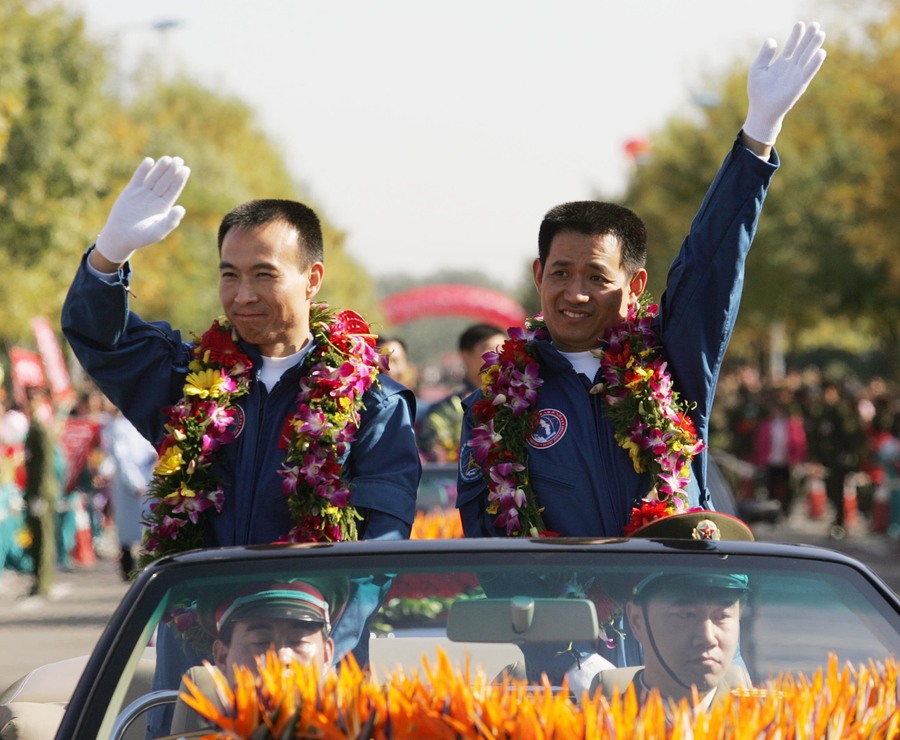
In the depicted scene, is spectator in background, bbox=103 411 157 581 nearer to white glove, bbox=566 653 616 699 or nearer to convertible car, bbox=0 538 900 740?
convertible car, bbox=0 538 900 740

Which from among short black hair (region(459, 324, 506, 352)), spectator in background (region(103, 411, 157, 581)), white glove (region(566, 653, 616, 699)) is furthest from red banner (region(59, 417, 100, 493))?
white glove (region(566, 653, 616, 699))

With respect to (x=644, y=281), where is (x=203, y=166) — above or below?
above

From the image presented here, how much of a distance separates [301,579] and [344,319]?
1940 mm

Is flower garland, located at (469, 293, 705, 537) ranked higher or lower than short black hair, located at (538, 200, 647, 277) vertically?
lower

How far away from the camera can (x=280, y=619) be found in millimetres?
3406

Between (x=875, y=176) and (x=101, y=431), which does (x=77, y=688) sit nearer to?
(x=101, y=431)

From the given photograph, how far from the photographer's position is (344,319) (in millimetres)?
5289

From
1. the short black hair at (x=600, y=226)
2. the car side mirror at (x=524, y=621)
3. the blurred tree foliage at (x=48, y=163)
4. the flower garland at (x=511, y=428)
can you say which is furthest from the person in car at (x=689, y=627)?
the blurred tree foliage at (x=48, y=163)

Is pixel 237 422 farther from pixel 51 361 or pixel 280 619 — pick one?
pixel 51 361

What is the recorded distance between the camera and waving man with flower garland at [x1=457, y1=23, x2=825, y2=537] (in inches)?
186

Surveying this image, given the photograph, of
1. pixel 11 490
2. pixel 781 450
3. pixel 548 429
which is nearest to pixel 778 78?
pixel 548 429

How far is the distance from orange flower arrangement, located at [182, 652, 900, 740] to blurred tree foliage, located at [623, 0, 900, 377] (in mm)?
24338

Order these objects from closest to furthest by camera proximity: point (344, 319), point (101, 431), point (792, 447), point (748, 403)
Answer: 1. point (344, 319)
2. point (101, 431)
3. point (792, 447)
4. point (748, 403)

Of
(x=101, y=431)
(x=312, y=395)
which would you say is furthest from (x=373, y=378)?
(x=101, y=431)
